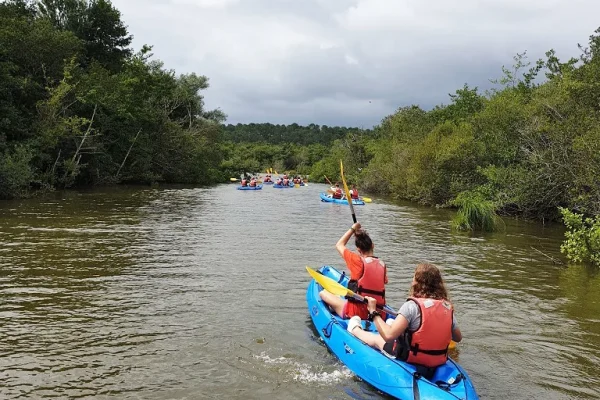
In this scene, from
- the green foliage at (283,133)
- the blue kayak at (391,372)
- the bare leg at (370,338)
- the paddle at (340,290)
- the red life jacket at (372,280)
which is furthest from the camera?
the green foliage at (283,133)

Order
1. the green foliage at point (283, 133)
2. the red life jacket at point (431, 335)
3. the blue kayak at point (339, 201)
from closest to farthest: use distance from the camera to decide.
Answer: the red life jacket at point (431, 335)
the blue kayak at point (339, 201)
the green foliage at point (283, 133)

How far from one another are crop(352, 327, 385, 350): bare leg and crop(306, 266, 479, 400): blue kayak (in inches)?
2.3

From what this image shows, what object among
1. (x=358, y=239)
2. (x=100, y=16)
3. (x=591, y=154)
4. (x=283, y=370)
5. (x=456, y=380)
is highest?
(x=100, y=16)

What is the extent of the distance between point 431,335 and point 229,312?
3.66 meters

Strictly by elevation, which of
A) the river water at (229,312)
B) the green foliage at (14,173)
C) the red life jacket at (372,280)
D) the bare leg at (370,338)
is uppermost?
the green foliage at (14,173)

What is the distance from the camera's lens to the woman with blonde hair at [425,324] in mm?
4430

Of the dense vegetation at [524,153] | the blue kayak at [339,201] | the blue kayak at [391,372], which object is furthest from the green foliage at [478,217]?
the blue kayak at [391,372]

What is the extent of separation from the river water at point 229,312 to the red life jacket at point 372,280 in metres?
0.91

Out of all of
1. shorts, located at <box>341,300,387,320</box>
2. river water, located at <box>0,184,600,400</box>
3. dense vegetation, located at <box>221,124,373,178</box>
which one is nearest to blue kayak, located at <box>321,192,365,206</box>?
river water, located at <box>0,184,600,400</box>

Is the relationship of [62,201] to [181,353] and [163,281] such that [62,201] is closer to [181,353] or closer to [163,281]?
[163,281]

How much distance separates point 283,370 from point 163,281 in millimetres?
4112

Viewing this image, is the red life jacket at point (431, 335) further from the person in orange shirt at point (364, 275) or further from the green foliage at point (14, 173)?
the green foliage at point (14, 173)

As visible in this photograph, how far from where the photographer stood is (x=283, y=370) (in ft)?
17.6

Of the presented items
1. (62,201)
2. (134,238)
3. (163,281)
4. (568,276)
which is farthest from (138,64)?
(568,276)
